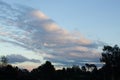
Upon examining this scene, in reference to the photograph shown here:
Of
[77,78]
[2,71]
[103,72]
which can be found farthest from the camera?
[77,78]

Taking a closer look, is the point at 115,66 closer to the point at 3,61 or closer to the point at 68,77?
the point at 68,77

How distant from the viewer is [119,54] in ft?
472

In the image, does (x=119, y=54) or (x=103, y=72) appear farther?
(x=103, y=72)

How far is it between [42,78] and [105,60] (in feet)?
135

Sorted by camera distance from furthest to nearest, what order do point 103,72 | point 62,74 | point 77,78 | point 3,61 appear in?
point 3,61 < point 62,74 < point 77,78 < point 103,72

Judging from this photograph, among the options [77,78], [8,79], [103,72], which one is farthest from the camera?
[77,78]

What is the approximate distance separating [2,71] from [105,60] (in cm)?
3949

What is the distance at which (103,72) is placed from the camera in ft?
507

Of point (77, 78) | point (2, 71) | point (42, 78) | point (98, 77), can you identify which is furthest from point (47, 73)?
point (2, 71)

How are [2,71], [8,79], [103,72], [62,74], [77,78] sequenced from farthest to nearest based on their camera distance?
[62,74] < [77,78] < [103,72] < [2,71] < [8,79]

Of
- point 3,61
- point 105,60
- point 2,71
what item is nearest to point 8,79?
point 2,71

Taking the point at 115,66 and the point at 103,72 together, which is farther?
the point at 103,72

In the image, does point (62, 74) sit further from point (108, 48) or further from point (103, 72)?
point (108, 48)

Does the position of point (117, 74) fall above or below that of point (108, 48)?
below
